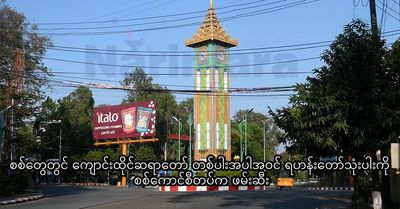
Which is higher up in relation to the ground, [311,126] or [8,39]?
[8,39]

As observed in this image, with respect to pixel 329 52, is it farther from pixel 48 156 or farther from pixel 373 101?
pixel 48 156

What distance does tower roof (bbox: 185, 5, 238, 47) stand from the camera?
210 ft

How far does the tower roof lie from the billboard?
1012cm

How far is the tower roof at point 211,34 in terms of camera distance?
63875 millimetres

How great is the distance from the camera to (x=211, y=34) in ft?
208

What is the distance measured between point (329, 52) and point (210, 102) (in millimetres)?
48948

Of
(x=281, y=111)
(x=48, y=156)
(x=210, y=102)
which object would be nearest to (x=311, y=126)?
(x=281, y=111)

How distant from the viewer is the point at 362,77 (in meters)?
14.0

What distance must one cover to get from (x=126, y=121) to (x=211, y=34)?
14.4m

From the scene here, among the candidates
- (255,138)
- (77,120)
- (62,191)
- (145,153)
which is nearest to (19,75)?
(62,191)

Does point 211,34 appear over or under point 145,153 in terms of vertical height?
over

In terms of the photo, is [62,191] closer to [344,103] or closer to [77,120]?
[344,103]

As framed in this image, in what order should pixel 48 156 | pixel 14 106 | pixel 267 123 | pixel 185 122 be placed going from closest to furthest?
pixel 14 106 → pixel 48 156 → pixel 185 122 → pixel 267 123

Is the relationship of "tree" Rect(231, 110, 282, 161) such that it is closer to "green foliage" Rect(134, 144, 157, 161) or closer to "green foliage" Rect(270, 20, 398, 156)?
"green foliage" Rect(134, 144, 157, 161)
